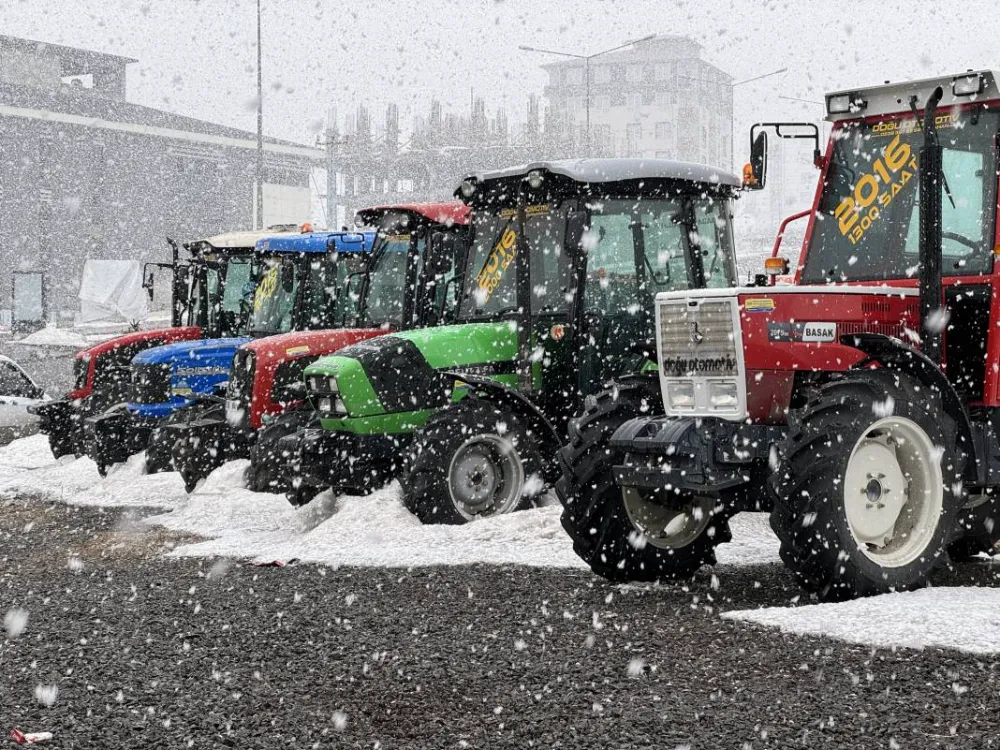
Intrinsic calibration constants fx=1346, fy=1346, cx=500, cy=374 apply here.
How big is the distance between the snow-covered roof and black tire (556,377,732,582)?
2.72 meters

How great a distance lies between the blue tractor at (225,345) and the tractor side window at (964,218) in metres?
7.68

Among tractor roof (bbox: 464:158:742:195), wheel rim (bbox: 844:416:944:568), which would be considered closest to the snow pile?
tractor roof (bbox: 464:158:742:195)

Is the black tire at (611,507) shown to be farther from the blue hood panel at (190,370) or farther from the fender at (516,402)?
the blue hood panel at (190,370)

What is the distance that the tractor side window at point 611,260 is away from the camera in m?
9.91

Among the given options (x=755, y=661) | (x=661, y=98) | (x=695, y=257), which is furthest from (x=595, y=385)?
(x=661, y=98)

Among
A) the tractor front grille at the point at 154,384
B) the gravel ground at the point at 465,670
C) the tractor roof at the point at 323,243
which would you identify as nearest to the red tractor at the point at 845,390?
the gravel ground at the point at 465,670

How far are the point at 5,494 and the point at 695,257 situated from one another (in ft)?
25.4

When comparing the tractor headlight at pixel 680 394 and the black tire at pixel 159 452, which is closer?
the tractor headlight at pixel 680 394

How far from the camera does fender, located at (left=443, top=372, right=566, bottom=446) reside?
9.89 metres

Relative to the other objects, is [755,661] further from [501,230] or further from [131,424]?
[131,424]

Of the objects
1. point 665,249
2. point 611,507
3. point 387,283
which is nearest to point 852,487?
point 611,507

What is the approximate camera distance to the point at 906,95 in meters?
7.55

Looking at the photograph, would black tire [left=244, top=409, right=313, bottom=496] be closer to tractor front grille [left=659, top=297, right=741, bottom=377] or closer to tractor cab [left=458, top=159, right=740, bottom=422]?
tractor cab [left=458, top=159, right=740, bottom=422]

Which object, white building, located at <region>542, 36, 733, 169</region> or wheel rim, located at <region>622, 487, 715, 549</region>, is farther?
white building, located at <region>542, 36, 733, 169</region>
